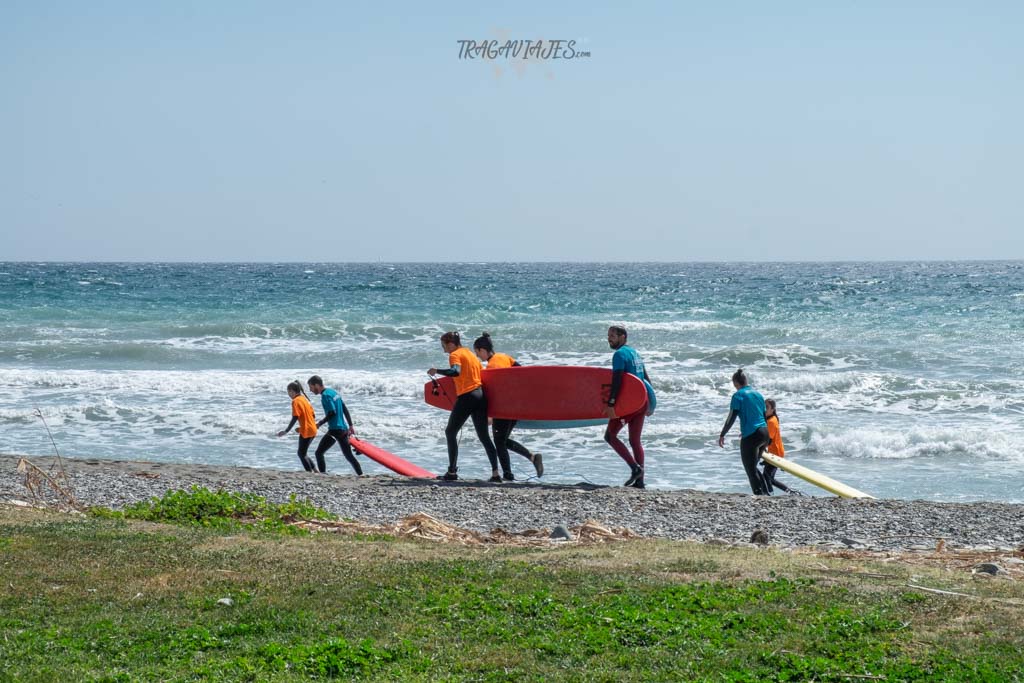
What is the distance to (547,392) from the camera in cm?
1293

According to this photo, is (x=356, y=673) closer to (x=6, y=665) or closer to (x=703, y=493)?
(x=6, y=665)

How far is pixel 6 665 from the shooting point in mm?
4883

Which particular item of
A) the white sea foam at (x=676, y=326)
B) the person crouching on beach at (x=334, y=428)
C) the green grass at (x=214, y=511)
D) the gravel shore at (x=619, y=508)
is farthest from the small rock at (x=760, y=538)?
the white sea foam at (x=676, y=326)

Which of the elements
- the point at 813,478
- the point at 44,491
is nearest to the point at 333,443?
the point at 44,491

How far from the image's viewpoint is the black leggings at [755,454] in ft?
38.9

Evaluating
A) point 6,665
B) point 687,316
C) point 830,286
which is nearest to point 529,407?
point 6,665

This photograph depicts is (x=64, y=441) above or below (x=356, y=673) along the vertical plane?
below

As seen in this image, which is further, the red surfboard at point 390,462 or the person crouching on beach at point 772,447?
the red surfboard at point 390,462

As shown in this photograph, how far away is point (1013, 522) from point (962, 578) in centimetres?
374

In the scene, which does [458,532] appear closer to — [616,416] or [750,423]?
[616,416]

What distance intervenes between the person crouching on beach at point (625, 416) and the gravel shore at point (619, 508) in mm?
502

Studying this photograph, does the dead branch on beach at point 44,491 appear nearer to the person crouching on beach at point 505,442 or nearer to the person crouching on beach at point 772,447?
the person crouching on beach at point 505,442

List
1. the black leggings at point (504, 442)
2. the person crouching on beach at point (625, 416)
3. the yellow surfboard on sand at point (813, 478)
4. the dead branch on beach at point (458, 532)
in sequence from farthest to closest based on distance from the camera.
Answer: the black leggings at point (504, 442)
the yellow surfboard on sand at point (813, 478)
the person crouching on beach at point (625, 416)
the dead branch on beach at point (458, 532)

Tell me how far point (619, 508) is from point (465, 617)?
16.0 feet
